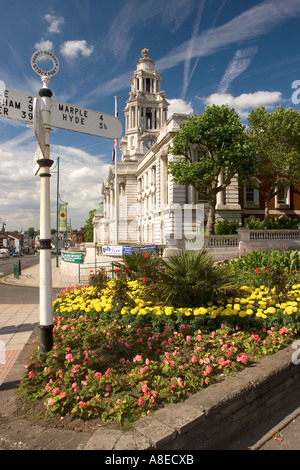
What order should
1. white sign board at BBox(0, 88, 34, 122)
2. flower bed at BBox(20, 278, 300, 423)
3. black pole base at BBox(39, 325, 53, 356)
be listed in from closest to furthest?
flower bed at BBox(20, 278, 300, 423), white sign board at BBox(0, 88, 34, 122), black pole base at BBox(39, 325, 53, 356)

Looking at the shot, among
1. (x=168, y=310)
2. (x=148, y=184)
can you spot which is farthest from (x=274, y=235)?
(x=168, y=310)

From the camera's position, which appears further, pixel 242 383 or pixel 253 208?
pixel 253 208

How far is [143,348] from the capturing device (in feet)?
15.5

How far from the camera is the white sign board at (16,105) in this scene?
12.8 feet

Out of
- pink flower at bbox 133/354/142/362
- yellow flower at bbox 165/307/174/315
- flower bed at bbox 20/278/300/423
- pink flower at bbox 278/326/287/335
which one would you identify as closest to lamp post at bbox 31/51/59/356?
flower bed at bbox 20/278/300/423

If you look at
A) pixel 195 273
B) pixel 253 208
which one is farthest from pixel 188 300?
pixel 253 208

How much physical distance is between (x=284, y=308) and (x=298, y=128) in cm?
Result: 2553

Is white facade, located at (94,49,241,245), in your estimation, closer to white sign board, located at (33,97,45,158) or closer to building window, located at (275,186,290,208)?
building window, located at (275,186,290,208)

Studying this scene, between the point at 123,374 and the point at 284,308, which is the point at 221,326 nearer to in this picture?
A: the point at 284,308

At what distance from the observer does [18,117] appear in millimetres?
3998

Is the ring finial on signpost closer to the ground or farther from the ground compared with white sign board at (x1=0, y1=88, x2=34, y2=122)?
farther from the ground

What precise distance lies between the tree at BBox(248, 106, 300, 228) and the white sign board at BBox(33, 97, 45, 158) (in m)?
25.6

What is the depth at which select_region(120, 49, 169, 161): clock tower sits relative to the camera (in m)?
66.6

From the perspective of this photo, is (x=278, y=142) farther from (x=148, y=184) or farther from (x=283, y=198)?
(x=148, y=184)
